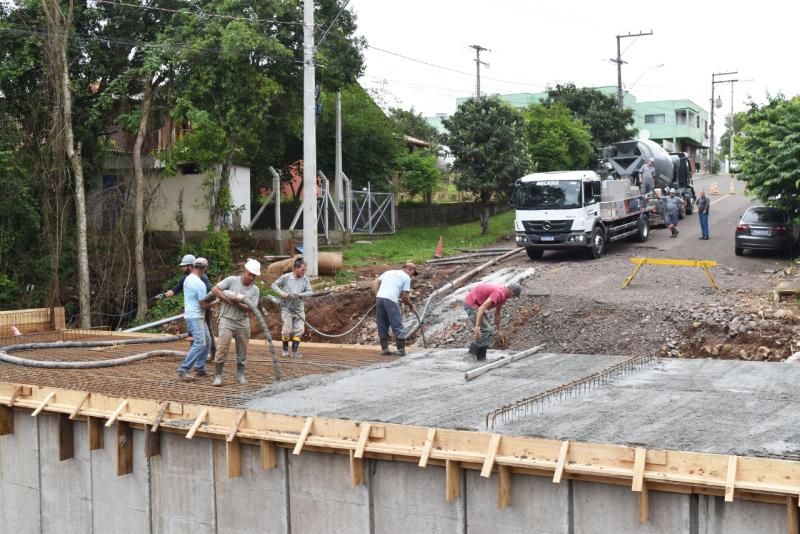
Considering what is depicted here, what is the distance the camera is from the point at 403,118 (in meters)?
53.7

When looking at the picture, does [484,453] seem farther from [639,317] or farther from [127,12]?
[127,12]

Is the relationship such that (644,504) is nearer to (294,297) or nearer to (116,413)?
(116,413)

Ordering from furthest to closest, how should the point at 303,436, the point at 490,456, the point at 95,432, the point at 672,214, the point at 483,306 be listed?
the point at 672,214
the point at 483,306
the point at 95,432
the point at 303,436
the point at 490,456

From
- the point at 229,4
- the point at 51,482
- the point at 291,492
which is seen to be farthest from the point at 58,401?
the point at 229,4

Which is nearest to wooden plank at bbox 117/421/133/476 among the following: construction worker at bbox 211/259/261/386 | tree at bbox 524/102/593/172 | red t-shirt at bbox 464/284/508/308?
construction worker at bbox 211/259/261/386

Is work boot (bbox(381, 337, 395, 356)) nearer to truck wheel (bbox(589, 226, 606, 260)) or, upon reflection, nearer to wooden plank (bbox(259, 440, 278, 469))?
wooden plank (bbox(259, 440, 278, 469))

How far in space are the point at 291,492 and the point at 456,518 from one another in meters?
2.08

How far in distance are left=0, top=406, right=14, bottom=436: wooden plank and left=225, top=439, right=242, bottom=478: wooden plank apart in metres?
4.40

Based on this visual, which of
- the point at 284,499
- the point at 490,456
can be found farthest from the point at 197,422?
the point at 490,456

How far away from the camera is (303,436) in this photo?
8.81 m

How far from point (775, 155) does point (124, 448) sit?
18.4m

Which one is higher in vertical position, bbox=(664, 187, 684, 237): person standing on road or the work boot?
bbox=(664, 187, 684, 237): person standing on road

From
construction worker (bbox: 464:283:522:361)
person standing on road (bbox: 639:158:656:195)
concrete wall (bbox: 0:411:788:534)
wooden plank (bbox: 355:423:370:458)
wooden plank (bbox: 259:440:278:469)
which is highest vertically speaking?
person standing on road (bbox: 639:158:656:195)

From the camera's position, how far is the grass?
28.4m
